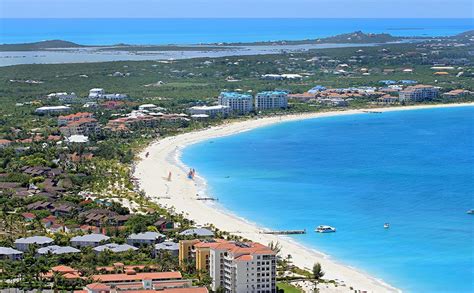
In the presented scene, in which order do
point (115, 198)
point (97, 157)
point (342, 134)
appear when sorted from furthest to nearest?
point (342, 134) → point (97, 157) → point (115, 198)

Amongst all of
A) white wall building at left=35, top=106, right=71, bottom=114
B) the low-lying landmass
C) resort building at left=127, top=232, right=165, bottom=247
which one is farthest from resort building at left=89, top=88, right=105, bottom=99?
resort building at left=127, top=232, right=165, bottom=247

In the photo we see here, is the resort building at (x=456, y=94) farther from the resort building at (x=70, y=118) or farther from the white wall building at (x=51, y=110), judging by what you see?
the resort building at (x=70, y=118)

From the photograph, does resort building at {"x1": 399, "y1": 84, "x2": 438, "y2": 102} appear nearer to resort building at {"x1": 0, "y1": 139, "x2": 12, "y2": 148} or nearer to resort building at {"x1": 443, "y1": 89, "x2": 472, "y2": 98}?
resort building at {"x1": 443, "y1": 89, "x2": 472, "y2": 98}

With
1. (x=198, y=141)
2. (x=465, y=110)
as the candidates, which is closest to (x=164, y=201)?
(x=198, y=141)

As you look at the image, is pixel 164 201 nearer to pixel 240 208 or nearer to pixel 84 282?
pixel 240 208

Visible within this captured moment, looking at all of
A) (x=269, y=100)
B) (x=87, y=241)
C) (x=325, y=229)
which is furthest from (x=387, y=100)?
(x=87, y=241)

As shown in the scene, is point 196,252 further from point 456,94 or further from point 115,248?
point 456,94
